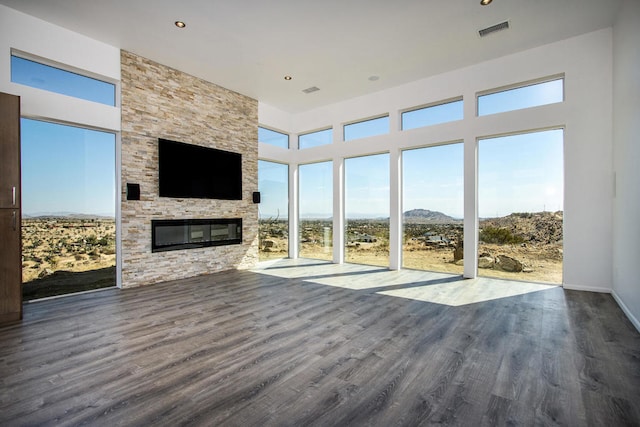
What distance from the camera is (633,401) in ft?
6.47

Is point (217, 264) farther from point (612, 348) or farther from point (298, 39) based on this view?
point (612, 348)

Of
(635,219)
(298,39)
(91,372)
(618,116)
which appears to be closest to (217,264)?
(91,372)

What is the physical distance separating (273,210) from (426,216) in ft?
12.4

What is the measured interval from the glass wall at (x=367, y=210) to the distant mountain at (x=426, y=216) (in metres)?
0.51

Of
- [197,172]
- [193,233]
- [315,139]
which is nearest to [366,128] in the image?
[315,139]

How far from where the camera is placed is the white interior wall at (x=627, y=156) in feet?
11.0

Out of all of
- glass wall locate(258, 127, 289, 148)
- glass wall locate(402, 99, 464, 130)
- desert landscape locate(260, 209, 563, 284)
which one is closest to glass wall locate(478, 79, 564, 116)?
glass wall locate(402, 99, 464, 130)

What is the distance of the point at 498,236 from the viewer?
18.1ft

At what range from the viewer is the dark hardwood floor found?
187 centimetres

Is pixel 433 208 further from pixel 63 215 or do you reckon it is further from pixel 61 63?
pixel 61 63

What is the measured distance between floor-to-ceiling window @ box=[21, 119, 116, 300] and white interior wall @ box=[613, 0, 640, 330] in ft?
23.4

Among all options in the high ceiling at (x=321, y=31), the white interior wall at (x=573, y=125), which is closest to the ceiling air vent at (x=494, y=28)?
the high ceiling at (x=321, y=31)

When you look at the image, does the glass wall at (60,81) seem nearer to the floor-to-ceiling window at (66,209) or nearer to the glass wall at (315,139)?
the floor-to-ceiling window at (66,209)

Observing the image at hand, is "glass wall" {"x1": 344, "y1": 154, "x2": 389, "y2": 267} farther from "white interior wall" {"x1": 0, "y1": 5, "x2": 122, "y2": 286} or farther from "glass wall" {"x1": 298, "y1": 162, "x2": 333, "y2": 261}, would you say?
"white interior wall" {"x1": 0, "y1": 5, "x2": 122, "y2": 286}
